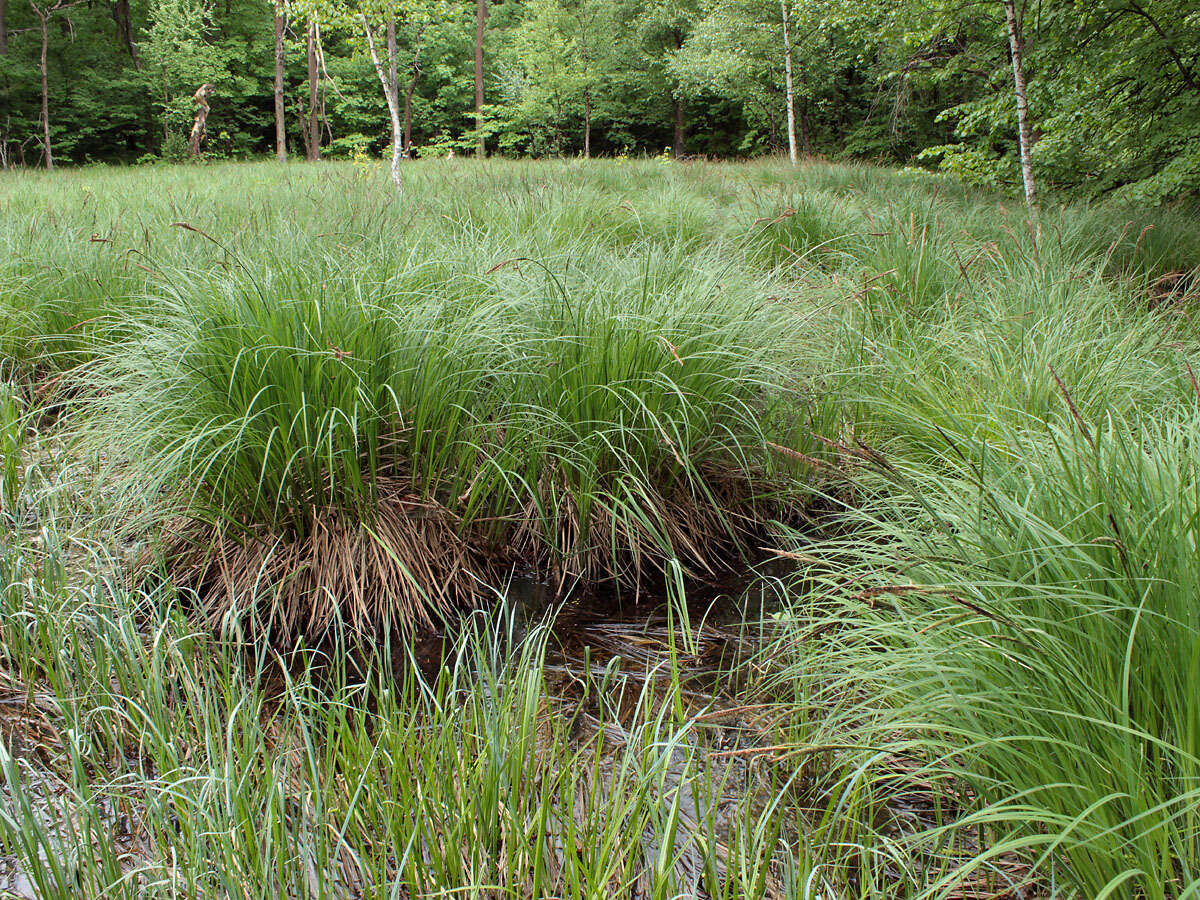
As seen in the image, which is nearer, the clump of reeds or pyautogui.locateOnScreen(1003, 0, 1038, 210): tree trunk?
the clump of reeds

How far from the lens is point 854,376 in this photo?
3768 millimetres

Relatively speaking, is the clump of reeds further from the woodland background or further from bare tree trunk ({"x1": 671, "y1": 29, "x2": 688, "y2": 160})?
bare tree trunk ({"x1": 671, "y1": 29, "x2": 688, "y2": 160})

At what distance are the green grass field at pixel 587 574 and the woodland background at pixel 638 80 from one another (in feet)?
15.3

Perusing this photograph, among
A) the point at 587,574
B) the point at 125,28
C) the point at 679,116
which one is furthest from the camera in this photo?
the point at 679,116

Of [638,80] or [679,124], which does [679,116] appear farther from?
[638,80]

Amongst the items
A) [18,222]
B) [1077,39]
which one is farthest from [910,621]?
[1077,39]

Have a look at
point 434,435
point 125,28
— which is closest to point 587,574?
point 434,435

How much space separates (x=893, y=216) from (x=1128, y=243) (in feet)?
6.61

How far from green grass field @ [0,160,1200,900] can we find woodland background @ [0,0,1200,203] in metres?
4.67

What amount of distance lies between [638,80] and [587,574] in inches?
Answer: 1148

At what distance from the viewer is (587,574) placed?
3.25 metres

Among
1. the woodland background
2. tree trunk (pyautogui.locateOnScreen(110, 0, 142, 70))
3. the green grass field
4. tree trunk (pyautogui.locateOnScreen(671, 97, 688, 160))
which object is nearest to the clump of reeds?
the green grass field

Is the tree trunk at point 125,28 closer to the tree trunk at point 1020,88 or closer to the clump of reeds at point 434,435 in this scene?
the tree trunk at point 1020,88

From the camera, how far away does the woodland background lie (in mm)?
8484
